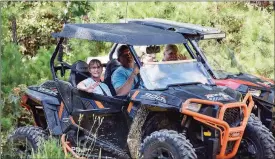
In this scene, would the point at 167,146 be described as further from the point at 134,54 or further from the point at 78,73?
the point at 78,73

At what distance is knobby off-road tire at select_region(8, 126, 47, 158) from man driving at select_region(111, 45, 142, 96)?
1.03 m

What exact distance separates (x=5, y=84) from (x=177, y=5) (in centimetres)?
663

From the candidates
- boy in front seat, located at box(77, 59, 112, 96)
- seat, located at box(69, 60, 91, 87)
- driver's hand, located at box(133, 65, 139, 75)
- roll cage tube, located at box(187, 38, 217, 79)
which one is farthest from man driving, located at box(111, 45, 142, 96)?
roll cage tube, located at box(187, 38, 217, 79)

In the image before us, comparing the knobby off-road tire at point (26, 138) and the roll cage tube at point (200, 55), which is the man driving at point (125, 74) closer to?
the knobby off-road tire at point (26, 138)

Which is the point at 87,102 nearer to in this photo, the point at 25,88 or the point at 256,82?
the point at 25,88

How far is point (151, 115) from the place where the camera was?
22.4 ft

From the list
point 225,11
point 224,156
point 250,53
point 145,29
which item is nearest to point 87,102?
point 145,29

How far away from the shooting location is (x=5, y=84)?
8016mm

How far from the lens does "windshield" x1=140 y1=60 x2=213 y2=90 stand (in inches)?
265

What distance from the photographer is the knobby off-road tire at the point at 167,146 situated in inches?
241

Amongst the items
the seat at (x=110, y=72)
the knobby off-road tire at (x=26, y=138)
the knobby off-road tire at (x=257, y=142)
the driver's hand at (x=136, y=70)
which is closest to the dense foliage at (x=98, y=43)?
the knobby off-road tire at (x=26, y=138)

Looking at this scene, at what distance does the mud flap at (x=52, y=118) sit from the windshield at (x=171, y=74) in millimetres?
1285

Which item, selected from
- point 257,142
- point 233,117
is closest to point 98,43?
point 257,142

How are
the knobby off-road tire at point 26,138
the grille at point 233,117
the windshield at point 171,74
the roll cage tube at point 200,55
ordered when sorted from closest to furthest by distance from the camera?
the grille at point 233,117
the windshield at point 171,74
the knobby off-road tire at point 26,138
the roll cage tube at point 200,55
